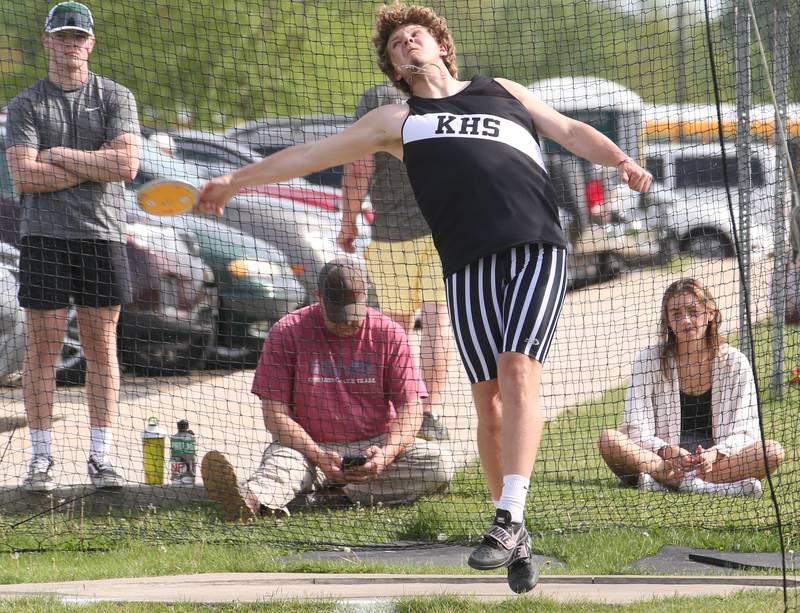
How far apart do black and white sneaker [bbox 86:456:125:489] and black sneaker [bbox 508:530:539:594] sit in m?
2.64

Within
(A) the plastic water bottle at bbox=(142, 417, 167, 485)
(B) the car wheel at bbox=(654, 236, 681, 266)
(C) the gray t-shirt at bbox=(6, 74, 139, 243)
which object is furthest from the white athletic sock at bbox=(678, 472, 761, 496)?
(B) the car wheel at bbox=(654, 236, 681, 266)

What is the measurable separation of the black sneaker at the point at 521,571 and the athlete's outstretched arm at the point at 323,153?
4.66 ft

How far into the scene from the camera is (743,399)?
5340 millimetres

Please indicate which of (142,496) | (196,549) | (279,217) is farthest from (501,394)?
(279,217)

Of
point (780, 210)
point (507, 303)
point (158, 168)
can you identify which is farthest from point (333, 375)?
point (158, 168)

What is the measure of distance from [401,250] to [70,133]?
1.87m

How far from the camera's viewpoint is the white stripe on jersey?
375 cm

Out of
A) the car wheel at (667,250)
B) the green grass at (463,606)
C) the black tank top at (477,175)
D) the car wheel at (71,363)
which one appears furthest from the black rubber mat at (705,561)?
the car wheel at (667,250)

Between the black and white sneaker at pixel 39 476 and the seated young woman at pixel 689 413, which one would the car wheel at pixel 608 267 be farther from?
the black and white sneaker at pixel 39 476

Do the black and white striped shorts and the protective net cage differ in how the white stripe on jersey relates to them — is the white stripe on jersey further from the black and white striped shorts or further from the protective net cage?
the protective net cage

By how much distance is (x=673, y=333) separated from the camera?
18.1 feet

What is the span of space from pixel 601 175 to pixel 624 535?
23.0 feet

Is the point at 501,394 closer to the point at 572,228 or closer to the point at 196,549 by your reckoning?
the point at 196,549

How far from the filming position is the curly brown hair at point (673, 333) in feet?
17.8
